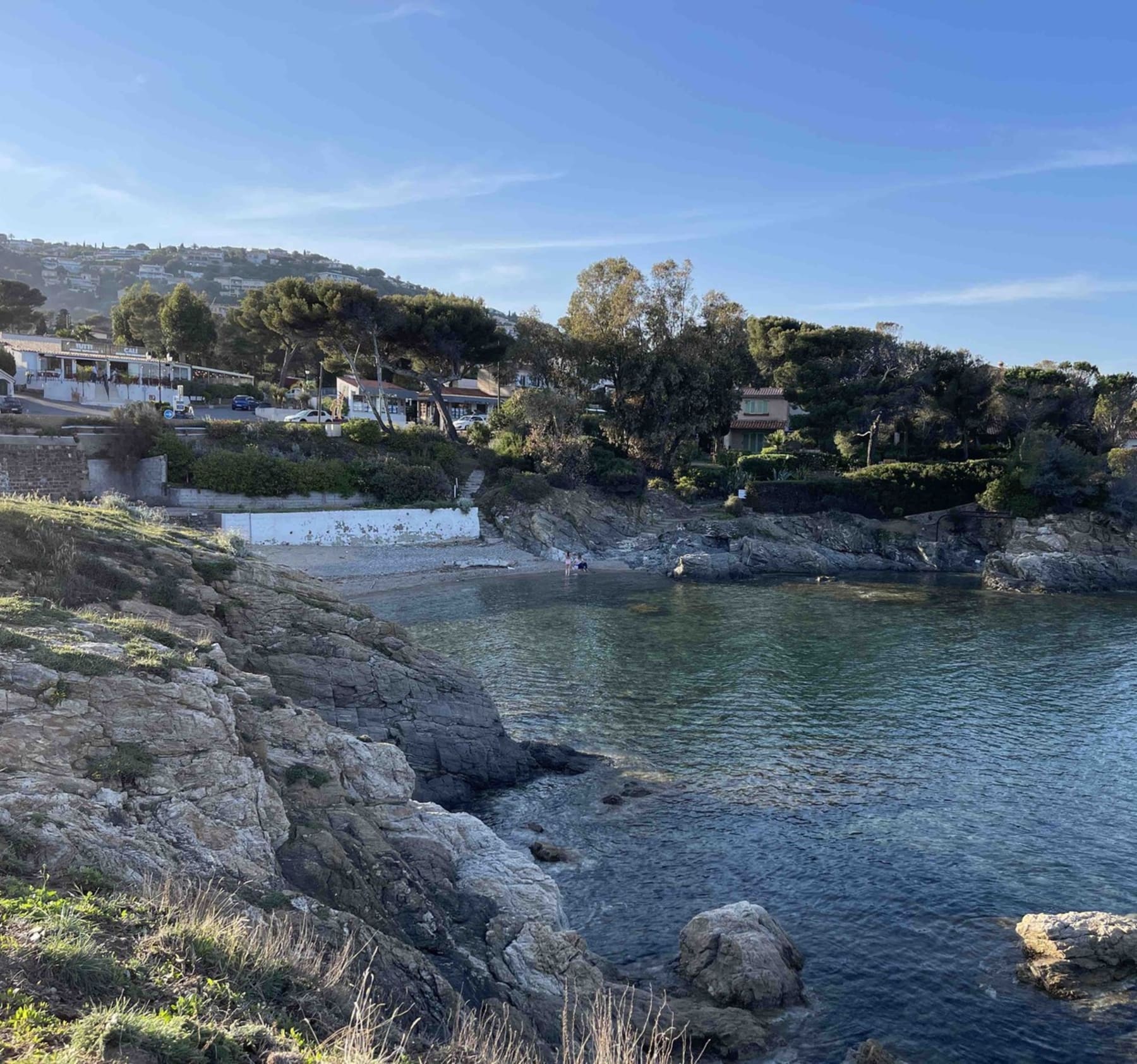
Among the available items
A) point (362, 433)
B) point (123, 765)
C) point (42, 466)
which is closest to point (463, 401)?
point (362, 433)

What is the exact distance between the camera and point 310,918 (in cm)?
1056

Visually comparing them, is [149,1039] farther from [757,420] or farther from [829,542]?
[757,420]

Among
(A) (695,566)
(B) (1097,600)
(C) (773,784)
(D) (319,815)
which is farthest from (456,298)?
(D) (319,815)

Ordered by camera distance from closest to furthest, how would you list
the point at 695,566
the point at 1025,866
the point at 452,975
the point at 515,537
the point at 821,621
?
the point at 452,975 → the point at 1025,866 → the point at 821,621 → the point at 695,566 → the point at 515,537

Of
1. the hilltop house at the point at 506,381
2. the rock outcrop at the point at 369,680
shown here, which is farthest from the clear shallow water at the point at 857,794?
the hilltop house at the point at 506,381

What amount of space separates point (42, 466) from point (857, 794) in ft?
146

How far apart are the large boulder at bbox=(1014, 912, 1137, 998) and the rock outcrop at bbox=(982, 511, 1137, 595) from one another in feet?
127

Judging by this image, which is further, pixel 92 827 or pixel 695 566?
pixel 695 566

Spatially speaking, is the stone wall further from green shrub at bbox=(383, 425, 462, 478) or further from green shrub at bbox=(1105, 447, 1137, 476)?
green shrub at bbox=(1105, 447, 1137, 476)

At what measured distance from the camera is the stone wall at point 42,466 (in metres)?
44.7

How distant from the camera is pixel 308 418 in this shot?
6669 centimetres

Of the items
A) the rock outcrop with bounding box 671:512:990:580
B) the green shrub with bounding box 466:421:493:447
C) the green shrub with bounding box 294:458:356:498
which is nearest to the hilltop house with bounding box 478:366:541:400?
the green shrub with bounding box 466:421:493:447

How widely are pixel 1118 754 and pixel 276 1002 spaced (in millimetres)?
23891

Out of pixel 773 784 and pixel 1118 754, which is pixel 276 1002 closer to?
pixel 773 784
